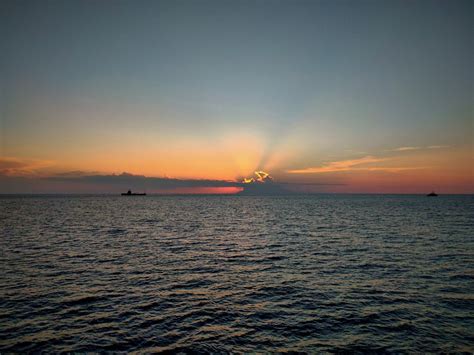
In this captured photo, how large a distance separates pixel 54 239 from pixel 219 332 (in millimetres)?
39997

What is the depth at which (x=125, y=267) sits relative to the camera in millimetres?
27609

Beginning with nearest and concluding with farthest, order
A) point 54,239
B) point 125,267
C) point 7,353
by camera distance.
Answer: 1. point 7,353
2. point 125,267
3. point 54,239

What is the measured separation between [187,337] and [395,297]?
15.0 metres

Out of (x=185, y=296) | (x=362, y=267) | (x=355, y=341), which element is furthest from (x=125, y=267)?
(x=362, y=267)

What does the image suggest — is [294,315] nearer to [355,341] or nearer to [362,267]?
[355,341]

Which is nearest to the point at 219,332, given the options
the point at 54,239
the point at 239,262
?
the point at 239,262

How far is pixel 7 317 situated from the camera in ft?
53.1

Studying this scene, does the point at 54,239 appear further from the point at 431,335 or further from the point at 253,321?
the point at 431,335

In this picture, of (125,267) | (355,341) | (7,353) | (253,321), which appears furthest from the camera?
(125,267)

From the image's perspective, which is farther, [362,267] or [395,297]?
[362,267]

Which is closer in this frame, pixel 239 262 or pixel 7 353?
pixel 7 353

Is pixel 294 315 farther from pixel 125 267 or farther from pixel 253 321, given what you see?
pixel 125 267

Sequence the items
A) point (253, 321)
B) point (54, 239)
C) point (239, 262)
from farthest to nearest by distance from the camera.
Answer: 1. point (54, 239)
2. point (239, 262)
3. point (253, 321)

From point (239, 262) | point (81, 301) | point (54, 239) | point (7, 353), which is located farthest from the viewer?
point (54, 239)
